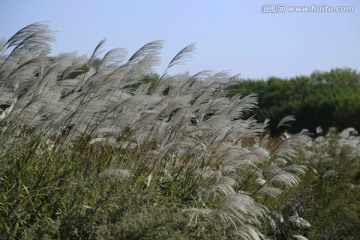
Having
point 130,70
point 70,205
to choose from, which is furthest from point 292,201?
point 70,205

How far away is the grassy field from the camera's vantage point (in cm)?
400

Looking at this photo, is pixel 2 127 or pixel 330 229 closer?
pixel 2 127

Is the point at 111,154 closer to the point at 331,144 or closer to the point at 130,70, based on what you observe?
the point at 130,70

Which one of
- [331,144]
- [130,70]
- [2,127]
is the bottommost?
[331,144]

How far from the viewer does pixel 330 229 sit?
5750 millimetres

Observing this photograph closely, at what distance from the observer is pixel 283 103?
1795cm

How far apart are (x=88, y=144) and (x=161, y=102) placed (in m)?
1.00

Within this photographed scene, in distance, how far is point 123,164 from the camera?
5059mm

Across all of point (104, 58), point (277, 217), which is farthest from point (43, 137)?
point (277, 217)

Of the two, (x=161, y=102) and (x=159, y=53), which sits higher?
(x=159, y=53)

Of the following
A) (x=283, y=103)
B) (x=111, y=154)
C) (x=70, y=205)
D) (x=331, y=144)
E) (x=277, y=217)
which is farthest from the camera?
(x=283, y=103)

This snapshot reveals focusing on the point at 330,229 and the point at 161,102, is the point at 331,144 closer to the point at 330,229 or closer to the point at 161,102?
the point at 330,229

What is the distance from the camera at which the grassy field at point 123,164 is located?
4.00 m

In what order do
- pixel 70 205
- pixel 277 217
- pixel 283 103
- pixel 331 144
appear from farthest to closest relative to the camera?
pixel 283 103 < pixel 331 144 < pixel 277 217 < pixel 70 205
